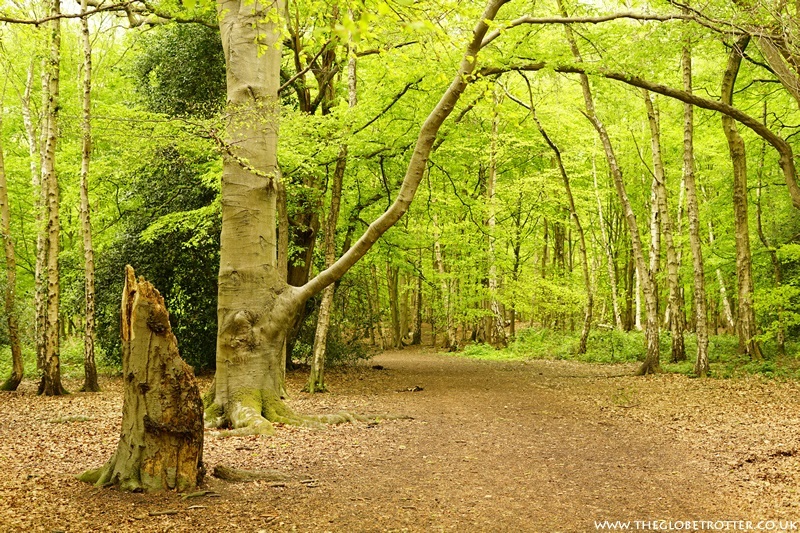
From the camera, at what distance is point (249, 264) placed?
7.72 metres

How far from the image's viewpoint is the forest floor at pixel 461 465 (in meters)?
4.26

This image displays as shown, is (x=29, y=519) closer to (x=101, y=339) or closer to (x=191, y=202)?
(x=191, y=202)

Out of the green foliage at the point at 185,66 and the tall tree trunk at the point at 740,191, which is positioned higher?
the green foliage at the point at 185,66

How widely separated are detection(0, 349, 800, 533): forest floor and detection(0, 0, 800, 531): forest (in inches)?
1.8

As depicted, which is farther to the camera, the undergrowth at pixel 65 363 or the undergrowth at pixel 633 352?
the undergrowth at pixel 65 363

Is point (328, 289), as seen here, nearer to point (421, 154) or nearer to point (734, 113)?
point (421, 154)

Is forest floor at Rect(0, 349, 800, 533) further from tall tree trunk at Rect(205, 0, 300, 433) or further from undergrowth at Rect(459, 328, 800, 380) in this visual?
undergrowth at Rect(459, 328, 800, 380)

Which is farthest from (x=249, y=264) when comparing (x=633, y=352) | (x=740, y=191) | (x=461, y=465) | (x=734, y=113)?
(x=633, y=352)

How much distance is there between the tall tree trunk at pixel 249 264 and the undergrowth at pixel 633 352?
31.7 feet

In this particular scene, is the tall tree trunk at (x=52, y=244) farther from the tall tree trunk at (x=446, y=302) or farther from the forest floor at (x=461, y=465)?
the tall tree trunk at (x=446, y=302)

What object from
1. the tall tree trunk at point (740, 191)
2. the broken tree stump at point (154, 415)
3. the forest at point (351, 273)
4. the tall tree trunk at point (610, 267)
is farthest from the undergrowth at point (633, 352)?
the broken tree stump at point (154, 415)

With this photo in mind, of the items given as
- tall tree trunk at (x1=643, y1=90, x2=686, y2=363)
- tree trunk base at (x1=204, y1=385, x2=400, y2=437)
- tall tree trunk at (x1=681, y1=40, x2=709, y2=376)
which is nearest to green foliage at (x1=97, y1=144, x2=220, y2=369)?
tree trunk base at (x1=204, y1=385, x2=400, y2=437)

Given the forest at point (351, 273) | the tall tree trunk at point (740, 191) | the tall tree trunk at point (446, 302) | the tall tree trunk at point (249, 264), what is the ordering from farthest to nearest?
the tall tree trunk at point (446, 302), the tall tree trunk at point (740, 191), the tall tree trunk at point (249, 264), the forest at point (351, 273)

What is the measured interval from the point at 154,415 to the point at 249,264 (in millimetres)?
3327
